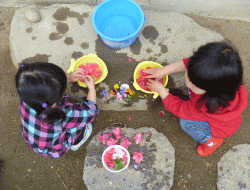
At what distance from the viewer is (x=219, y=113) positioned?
4.95 feet

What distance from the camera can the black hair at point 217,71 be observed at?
1213 mm

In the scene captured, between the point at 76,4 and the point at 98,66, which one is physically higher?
the point at 76,4

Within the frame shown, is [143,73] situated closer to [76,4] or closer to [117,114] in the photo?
[117,114]

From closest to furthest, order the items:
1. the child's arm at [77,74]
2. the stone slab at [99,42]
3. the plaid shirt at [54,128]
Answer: the plaid shirt at [54,128] < the child's arm at [77,74] < the stone slab at [99,42]

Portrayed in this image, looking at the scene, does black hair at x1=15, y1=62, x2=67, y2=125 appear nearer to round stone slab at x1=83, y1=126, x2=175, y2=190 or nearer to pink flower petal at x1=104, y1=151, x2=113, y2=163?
pink flower petal at x1=104, y1=151, x2=113, y2=163

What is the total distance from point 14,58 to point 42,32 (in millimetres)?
455

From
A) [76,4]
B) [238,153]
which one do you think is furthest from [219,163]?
[76,4]

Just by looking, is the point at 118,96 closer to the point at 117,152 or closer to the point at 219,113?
the point at 117,152

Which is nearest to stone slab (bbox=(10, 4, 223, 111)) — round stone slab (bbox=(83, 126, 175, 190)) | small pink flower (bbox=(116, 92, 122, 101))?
small pink flower (bbox=(116, 92, 122, 101))

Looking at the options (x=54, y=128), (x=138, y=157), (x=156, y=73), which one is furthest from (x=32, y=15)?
(x=138, y=157)

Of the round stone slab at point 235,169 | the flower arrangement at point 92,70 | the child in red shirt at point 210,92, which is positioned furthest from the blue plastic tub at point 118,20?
the round stone slab at point 235,169

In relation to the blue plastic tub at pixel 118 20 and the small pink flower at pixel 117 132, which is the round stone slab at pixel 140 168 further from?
the blue plastic tub at pixel 118 20

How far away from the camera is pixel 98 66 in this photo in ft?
6.72

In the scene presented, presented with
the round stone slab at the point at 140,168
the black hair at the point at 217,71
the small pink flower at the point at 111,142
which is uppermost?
the black hair at the point at 217,71
